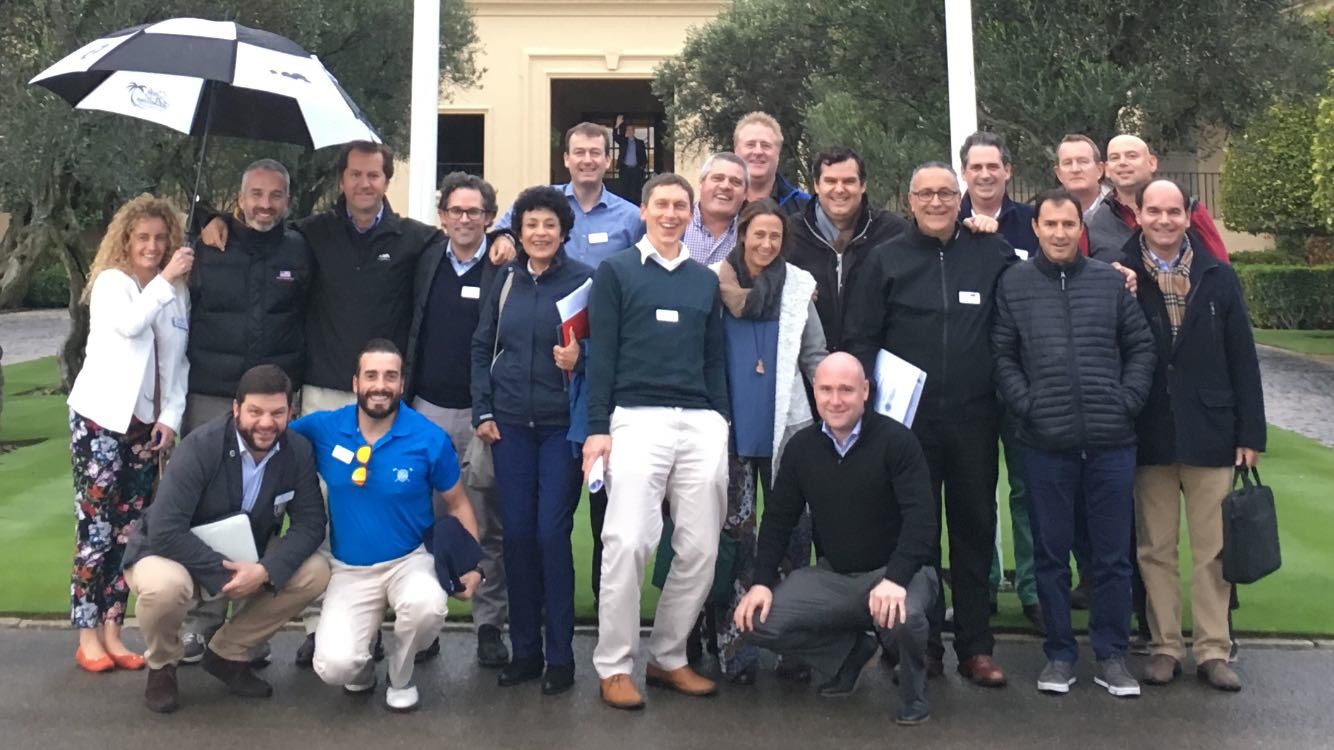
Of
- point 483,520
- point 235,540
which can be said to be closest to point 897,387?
point 483,520

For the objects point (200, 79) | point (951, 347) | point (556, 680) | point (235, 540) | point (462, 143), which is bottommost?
point (556, 680)

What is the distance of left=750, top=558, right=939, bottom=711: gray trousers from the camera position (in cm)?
503

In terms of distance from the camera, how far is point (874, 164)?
60.2 feet

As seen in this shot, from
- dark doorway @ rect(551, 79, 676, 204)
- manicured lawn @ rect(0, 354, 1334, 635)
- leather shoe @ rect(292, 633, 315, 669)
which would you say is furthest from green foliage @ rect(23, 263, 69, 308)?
leather shoe @ rect(292, 633, 315, 669)

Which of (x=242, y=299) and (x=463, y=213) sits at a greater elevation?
(x=463, y=213)

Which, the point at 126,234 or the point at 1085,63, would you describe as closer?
the point at 126,234

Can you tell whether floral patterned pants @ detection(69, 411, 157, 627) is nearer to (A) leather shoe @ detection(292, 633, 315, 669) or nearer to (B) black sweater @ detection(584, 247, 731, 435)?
(A) leather shoe @ detection(292, 633, 315, 669)

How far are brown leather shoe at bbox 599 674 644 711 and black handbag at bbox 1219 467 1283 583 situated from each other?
2435mm

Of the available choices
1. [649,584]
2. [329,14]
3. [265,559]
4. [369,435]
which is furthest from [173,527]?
[329,14]

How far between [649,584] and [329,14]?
30.3 feet

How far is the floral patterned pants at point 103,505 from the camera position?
546 centimetres

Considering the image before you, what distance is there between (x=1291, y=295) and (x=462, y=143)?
17776 mm

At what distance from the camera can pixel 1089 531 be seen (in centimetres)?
542

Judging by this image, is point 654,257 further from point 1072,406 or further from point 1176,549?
point 1176,549
